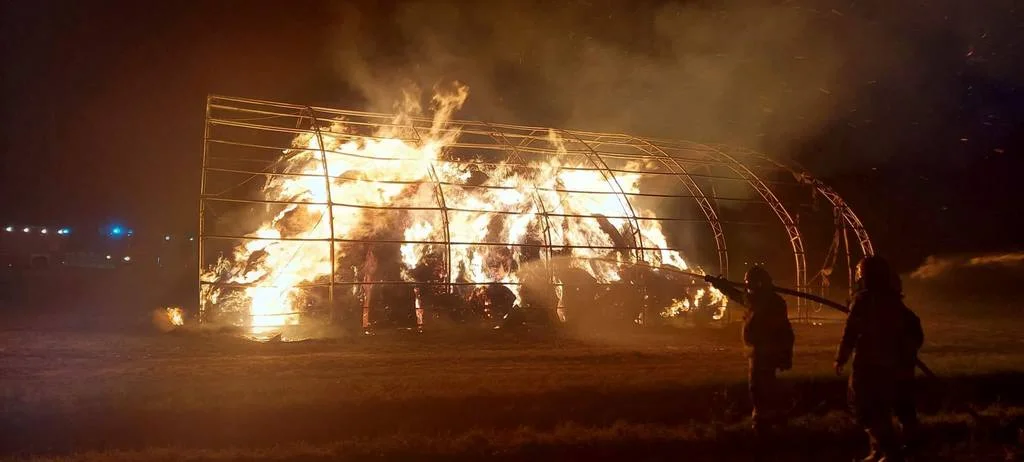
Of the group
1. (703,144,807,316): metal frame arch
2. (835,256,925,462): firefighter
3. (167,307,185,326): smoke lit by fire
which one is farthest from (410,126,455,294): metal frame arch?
(835,256,925,462): firefighter

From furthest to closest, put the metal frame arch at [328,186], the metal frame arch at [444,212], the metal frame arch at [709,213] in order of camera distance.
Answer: the metal frame arch at [709,213] < the metal frame arch at [444,212] < the metal frame arch at [328,186]

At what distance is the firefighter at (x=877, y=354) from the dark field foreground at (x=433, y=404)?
3.20 ft

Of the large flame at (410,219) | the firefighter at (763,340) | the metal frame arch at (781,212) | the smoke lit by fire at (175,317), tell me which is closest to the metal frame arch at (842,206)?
the metal frame arch at (781,212)

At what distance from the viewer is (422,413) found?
8664 millimetres

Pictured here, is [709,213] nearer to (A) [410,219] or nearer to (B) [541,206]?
(B) [541,206]

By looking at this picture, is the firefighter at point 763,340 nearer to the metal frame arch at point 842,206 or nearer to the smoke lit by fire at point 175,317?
the smoke lit by fire at point 175,317

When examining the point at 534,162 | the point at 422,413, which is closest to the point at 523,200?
the point at 534,162

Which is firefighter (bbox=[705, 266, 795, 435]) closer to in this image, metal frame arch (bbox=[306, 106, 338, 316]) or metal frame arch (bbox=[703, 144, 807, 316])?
metal frame arch (bbox=[306, 106, 338, 316])

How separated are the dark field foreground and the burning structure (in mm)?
4216

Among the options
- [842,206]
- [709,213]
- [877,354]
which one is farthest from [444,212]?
[877,354]

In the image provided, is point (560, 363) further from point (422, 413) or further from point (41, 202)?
point (41, 202)

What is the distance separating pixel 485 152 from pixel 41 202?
5556 cm

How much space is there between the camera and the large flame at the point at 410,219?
62.2ft

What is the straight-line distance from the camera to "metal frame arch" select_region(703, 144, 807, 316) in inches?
846
